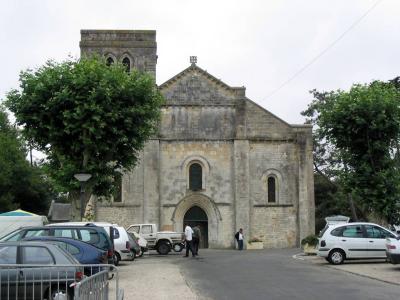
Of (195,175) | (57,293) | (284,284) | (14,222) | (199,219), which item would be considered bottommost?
(284,284)

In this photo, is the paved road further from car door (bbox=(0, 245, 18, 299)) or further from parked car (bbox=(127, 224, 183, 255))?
parked car (bbox=(127, 224, 183, 255))

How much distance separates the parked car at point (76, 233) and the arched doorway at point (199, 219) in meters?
25.5

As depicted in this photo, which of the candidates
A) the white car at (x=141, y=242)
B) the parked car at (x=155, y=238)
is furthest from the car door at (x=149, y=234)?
the white car at (x=141, y=242)

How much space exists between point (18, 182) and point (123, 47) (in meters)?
16.1

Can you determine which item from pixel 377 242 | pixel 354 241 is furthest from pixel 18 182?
pixel 377 242

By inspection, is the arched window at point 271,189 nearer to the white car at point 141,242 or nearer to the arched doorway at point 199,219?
the arched doorway at point 199,219

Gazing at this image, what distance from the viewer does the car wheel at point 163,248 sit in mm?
35219

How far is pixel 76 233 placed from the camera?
711 inches

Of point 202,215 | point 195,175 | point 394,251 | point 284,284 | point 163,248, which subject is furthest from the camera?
point 202,215

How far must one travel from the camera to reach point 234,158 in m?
43.2

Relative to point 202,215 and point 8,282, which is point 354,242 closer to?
point 8,282

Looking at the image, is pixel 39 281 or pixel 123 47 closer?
pixel 39 281

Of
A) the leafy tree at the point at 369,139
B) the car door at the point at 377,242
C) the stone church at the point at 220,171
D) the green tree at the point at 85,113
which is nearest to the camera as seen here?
the car door at the point at 377,242

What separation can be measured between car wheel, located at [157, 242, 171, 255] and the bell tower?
16351 mm
